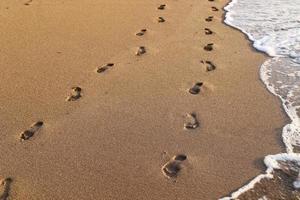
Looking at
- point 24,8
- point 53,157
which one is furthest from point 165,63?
point 24,8

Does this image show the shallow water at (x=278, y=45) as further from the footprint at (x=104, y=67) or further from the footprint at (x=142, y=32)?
the footprint at (x=104, y=67)

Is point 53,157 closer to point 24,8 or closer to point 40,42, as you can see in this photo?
point 40,42

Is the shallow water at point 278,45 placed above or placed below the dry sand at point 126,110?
below

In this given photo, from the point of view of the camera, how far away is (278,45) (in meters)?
5.52

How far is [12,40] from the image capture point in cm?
531

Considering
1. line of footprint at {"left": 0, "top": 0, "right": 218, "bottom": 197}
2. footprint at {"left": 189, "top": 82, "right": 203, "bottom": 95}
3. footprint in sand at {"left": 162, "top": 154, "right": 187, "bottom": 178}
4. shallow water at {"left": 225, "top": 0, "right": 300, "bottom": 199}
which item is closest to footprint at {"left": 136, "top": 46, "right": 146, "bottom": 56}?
line of footprint at {"left": 0, "top": 0, "right": 218, "bottom": 197}

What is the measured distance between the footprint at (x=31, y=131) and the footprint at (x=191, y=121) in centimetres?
114

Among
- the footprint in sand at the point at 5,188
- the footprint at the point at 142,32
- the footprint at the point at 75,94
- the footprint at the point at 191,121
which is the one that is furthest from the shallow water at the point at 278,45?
the footprint at the point at 75,94

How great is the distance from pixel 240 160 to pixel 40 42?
2923 mm

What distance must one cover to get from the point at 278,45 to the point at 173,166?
9.51 feet

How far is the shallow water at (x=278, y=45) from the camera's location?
3.58m

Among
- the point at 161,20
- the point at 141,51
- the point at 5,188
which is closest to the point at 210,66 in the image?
the point at 141,51

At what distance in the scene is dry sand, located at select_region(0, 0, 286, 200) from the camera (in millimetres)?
→ 3086

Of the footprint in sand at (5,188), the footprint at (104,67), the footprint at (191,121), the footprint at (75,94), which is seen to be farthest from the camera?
the footprint at (104,67)
